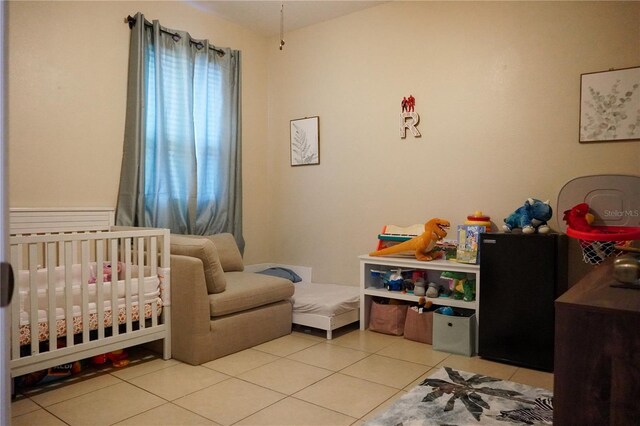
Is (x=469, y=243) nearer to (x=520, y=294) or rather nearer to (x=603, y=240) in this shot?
(x=520, y=294)

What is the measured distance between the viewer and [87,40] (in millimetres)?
3088

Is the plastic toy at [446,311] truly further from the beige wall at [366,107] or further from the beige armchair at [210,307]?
the beige armchair at [210,307]

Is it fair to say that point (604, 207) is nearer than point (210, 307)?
Yes

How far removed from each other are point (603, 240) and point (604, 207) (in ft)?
1.17

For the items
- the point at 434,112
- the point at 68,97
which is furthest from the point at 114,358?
the point at 434,112

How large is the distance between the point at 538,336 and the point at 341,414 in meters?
1.31

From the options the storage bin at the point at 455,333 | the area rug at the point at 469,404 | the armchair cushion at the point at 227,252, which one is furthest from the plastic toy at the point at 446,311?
the armchair cushion at the point at 227,252

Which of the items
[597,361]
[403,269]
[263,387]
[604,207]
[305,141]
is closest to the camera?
[597,361]

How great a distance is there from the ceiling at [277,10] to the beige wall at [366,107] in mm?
92

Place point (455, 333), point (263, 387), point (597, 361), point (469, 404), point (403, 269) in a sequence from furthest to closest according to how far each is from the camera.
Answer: point (403, 269), point (455, 333), point (263, 387), point (469, 404), point (597, 361)

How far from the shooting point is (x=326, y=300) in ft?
10.9

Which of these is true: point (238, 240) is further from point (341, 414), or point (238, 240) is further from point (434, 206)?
point (341, 414)

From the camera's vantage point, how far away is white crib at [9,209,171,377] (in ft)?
7.29

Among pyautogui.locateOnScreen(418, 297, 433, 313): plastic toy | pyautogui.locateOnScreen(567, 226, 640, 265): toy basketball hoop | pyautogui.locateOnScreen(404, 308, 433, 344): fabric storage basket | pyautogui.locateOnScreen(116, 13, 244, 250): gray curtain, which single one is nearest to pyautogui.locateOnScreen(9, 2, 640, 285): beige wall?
pyautogui.locateOnScreen(116, 13, 244, 250): gray curtain
